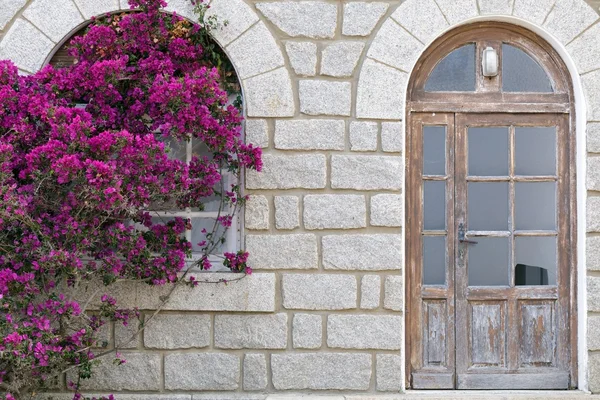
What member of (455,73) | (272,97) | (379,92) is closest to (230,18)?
(272,97)

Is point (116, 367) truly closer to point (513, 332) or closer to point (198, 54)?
point (198, 54)

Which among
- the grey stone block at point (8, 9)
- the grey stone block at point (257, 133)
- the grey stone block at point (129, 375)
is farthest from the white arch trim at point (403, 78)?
the grey stone block at point (8, 9)

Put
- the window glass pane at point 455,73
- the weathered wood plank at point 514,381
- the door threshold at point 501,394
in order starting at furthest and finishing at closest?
1. the window glass pane at point 455,73
2. the weathered wood plank at point 514,381
3. the door threshold at point 501,394

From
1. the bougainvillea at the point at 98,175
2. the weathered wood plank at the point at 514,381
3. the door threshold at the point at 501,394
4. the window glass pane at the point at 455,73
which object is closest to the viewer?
the bougainvillea at the point at 98,175

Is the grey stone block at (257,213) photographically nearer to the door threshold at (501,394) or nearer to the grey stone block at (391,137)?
the grey stone block at (391,137)

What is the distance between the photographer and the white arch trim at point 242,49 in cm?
502

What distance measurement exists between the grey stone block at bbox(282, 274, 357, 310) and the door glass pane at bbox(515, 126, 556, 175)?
1.37m

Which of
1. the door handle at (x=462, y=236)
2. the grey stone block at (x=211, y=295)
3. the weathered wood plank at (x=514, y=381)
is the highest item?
the door handle at (x=462, y=236)

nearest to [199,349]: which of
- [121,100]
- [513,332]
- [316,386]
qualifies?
[316,386]

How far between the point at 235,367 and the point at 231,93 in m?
1.79

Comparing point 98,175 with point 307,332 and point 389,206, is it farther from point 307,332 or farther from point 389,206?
point 389,206

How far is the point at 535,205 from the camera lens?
519 cm

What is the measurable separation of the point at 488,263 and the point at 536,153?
0.80 meters

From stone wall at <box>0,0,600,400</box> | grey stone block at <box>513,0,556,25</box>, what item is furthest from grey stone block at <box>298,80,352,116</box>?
grey stone block at <box>513,0,556,25</box>
